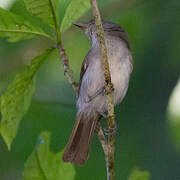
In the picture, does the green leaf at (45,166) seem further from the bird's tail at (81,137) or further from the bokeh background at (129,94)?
the bokeh background at (129,94)

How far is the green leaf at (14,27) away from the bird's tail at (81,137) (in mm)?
634

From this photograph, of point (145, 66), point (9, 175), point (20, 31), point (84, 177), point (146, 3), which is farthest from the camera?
point (145, 66)

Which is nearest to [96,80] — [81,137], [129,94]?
[81,137]

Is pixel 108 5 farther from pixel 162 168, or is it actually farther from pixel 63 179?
pixel 63 179

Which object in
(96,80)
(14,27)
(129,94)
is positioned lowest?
(129,94)

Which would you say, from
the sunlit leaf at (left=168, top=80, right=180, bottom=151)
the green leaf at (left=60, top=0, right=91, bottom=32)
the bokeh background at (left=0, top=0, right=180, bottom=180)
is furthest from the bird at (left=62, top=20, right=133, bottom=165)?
the green leaf at (left=60, top=0, right=91, bottom=32)

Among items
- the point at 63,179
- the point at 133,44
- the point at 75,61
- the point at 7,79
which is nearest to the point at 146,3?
the point at 133,44

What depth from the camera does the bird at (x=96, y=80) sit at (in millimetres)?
2916

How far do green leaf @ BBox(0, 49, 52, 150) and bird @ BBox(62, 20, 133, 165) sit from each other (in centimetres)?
45

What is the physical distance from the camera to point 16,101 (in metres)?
2.42

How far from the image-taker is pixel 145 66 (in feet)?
13.2

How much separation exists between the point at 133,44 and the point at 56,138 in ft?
2.89

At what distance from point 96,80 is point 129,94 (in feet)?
3.41

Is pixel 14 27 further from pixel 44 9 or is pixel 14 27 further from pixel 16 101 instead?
pixel 16 101
